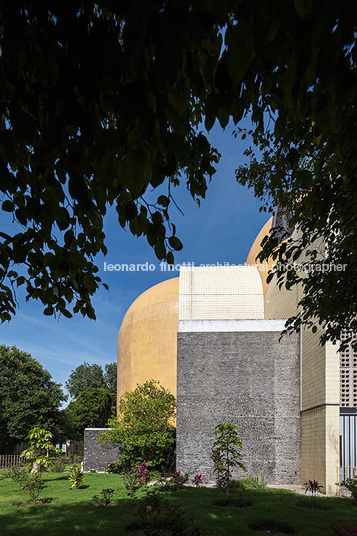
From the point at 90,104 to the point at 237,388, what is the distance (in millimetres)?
15460

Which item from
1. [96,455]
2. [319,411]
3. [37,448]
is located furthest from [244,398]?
[96,455]

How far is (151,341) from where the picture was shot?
25.8m

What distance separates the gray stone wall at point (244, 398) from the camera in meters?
15.2

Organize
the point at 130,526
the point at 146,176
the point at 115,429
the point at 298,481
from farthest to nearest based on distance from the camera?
1. the point at 115,429
2. the point at 298,481
3. the point at 130,526
4. the point at 146,176

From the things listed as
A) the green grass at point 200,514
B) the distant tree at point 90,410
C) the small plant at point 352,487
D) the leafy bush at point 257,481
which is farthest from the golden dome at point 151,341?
the distant tree at point 90,410

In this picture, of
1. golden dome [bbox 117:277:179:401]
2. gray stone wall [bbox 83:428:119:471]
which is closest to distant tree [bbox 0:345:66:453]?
golden dome [bbox 117:277:179:401]

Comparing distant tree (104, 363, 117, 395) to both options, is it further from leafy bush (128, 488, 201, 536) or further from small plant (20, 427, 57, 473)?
leafy bush (128, 488, 201, 536)

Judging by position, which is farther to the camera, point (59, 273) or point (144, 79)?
point (59, 273)

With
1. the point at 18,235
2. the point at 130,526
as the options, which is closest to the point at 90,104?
the point at 18,235

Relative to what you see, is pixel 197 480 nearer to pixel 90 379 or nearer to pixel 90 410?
pixel 90 410

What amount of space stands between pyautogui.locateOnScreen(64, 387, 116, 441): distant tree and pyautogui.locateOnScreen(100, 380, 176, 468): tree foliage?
22.2 metres

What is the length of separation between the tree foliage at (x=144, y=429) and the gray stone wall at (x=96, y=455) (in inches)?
56.6

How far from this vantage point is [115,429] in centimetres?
1850

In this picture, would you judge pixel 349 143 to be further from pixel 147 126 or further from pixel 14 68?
pixel 14 68
